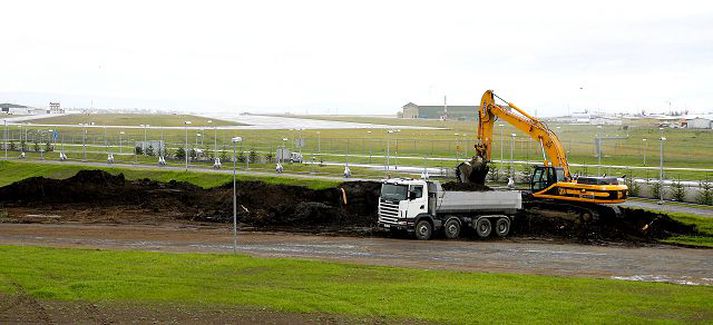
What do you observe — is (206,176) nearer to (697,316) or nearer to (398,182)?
(398,182)

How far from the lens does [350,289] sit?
24469mm

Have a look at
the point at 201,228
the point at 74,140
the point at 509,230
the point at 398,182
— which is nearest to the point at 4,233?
the point at 201,228

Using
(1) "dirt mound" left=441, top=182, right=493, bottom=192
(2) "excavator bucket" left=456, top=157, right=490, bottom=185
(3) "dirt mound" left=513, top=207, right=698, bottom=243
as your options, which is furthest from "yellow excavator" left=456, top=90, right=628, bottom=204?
(1) "dirt mound" left=441, top=182, right=493, bottom=192

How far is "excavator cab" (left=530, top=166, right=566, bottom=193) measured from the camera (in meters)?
42.2

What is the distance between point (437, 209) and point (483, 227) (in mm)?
2574

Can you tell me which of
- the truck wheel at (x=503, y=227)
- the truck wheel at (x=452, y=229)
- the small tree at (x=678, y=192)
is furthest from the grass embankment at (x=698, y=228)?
the truck wheel at (x=452, y=229)

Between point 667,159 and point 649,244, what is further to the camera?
point 667,159

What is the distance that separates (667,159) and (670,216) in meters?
36.3

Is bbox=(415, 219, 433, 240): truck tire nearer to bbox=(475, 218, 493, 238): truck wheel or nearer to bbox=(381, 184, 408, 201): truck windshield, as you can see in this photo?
bbox=(381, 184, 408, 201): truck windshield

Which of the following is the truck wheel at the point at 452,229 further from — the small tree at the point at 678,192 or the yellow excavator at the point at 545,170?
the small tree at the point at 678,192

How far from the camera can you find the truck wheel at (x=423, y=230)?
37625 mm

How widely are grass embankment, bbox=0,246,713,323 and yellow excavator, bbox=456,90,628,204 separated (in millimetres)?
13958

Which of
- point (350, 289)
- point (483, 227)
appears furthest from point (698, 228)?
point (350, 289)

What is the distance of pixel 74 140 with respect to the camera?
115688 millimetres
